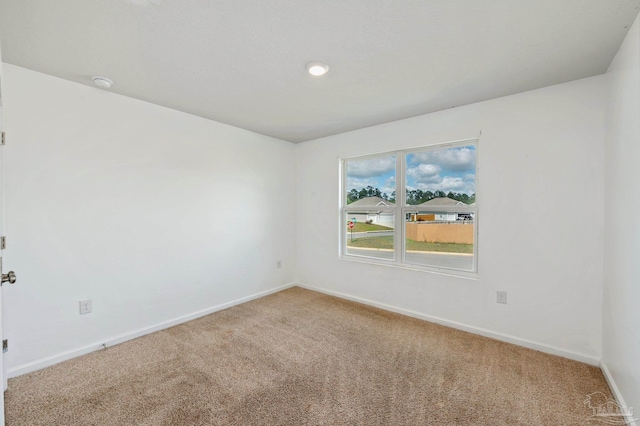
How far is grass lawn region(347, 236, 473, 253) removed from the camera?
3.16 m

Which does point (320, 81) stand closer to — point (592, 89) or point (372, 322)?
point (592, 89)

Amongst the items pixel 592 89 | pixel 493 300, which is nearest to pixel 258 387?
pixel 493 300

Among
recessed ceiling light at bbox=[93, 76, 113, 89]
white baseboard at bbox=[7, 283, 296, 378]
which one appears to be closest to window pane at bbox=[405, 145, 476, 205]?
white baseboard at bbox=[7, 283, 296, 378]

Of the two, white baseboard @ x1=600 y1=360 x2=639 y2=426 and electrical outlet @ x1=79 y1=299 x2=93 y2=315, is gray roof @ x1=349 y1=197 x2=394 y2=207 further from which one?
electrical outlet @ x1=79 y1=299 x2=93 y2=315

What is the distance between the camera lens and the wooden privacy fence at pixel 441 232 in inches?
123

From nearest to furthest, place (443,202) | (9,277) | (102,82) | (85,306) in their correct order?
(9,277) < (102,82) < (85,306) < (443,202)

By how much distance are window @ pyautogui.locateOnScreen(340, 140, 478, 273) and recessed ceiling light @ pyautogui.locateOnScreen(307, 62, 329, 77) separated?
1.70 meters

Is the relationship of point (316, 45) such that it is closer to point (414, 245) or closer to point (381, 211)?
point (381, 211)

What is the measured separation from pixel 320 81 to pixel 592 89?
2208 millimetres

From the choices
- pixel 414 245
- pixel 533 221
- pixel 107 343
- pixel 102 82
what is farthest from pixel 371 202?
pixel 107 343

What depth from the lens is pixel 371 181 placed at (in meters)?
3.94

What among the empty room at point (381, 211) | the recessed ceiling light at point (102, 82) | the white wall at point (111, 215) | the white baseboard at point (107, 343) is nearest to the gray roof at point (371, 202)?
the empty room at point (381, 211)

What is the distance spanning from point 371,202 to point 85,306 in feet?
10.7

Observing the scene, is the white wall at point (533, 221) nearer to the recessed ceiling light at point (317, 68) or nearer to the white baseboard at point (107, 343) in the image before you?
the recessed ceiling light at point (317, 68)
